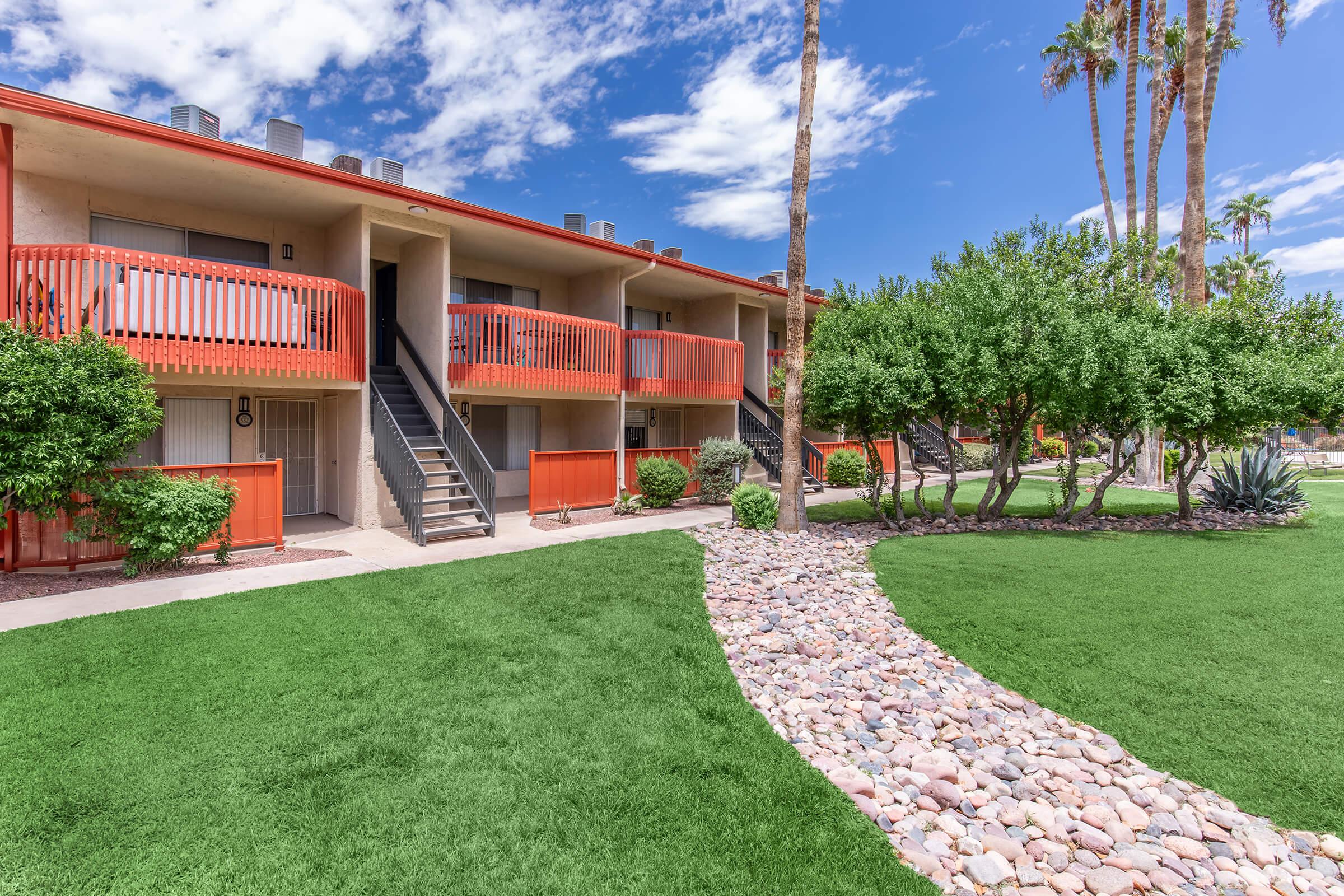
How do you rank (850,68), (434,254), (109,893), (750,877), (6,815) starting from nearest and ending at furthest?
(109,893) < (750,877) < (6,815) < (434,254) < (850,68)

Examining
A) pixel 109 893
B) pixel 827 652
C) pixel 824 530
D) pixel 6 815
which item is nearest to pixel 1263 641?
pixel 827 652

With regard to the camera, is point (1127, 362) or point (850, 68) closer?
point (1127, 362)

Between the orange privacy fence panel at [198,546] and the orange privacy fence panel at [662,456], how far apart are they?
6911 millimetres

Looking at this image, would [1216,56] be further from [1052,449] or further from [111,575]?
[111,575]

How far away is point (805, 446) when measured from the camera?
1809 centimetres

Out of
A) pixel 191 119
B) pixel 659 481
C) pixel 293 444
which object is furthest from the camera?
pixel 659 481

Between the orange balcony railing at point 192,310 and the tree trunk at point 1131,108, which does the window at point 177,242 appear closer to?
the orange balcony railing at point 192,310

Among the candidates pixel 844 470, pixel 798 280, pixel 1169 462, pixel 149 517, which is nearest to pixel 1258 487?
pixel 1169 462

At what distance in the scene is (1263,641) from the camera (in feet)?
17.7

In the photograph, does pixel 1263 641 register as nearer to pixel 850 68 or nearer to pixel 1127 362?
pixel 1127 362

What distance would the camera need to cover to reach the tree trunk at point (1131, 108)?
71.0 ft

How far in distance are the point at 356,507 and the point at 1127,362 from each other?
41.6 ft

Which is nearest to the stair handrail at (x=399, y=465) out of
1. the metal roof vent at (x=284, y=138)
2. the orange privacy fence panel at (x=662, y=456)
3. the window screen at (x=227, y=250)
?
the window screen at (x=227, y=250)

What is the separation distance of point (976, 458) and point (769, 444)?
10473mm
